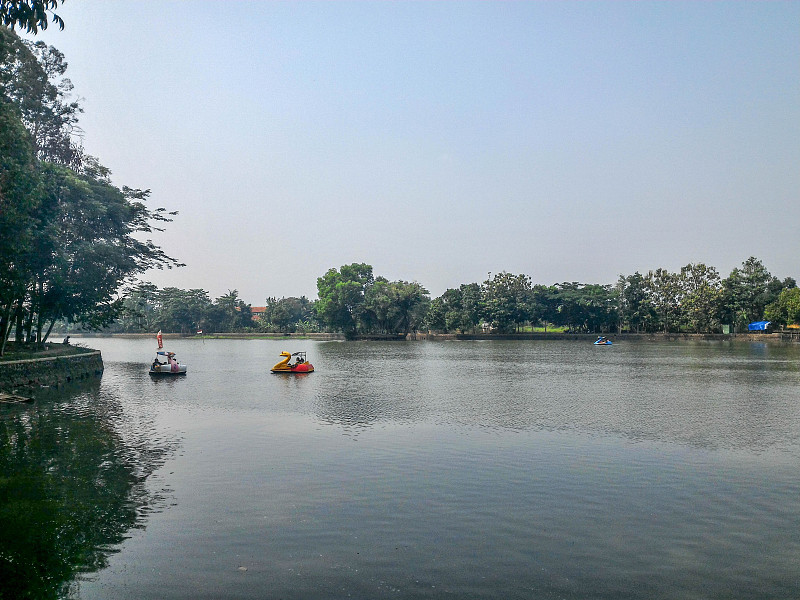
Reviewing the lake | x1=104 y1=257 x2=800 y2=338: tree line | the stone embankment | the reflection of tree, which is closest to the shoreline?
x1=104 y1=257 x2=800 y2=338: tree line

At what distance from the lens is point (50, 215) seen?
1246 inches

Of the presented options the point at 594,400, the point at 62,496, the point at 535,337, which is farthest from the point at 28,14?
the point at 535,337

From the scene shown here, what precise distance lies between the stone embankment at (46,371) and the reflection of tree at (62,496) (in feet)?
26.7

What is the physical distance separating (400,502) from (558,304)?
378 feet

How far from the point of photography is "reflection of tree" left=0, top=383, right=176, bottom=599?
7.98 meters

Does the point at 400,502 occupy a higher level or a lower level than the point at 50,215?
lower

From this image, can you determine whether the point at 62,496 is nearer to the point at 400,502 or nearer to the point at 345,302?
the point at 400,502

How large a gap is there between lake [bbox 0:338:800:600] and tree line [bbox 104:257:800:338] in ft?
305

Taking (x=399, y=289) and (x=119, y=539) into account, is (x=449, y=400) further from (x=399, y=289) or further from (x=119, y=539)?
(x=399, y=289)

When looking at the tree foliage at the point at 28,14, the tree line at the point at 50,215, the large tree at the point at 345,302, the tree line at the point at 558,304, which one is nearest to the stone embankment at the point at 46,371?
the tree line at the point at 50,215

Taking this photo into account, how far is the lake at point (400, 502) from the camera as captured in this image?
771 cm

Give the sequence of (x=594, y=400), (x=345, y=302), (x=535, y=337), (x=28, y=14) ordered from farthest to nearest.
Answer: (x=345, y=302)
(x=535, y=337)
(x=594, y=400)
(x=28, y=14)

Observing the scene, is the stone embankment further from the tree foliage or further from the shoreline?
the shoreline

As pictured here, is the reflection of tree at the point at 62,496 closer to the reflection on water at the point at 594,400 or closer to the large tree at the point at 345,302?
the reflection on water at the point at 594,400
